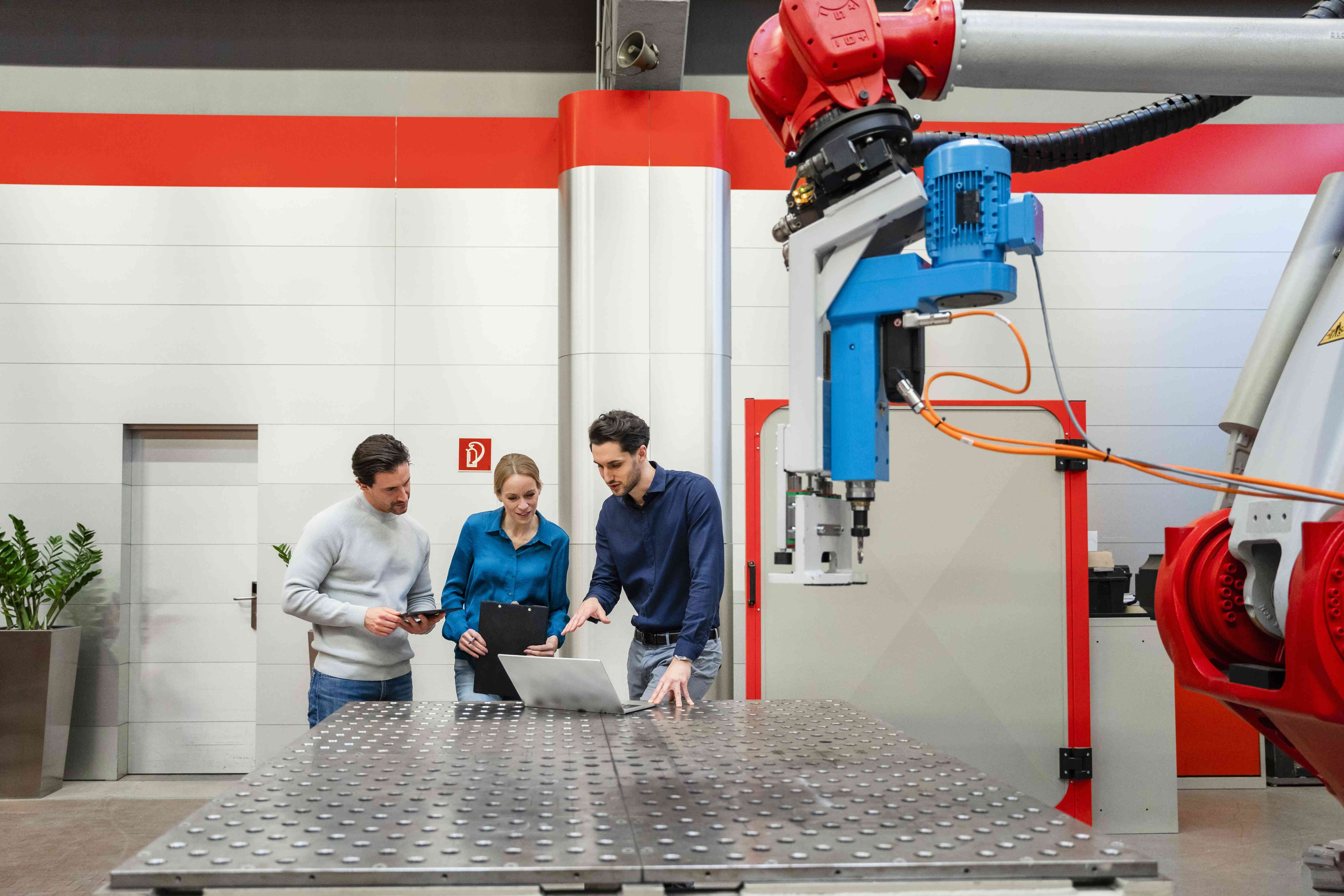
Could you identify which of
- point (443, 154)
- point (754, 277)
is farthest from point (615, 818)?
point (443, 154)

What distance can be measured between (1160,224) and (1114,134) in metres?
3.93

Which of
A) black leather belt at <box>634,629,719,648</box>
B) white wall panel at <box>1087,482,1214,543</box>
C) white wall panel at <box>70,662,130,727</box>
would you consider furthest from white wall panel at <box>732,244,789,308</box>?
white wall panel at <box>70,662,130,727</box>

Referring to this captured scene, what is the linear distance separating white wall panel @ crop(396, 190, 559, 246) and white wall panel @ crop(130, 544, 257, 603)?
1978 millimetres

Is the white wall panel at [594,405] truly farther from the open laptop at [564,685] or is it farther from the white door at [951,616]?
the open laptop at [564,685]

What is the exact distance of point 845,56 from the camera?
1.70m

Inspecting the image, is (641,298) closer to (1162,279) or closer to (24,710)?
(1162,279)

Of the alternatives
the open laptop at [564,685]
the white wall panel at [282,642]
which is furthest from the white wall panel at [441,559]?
the open laptop at [564,685]

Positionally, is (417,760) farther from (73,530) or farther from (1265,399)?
(73,530)

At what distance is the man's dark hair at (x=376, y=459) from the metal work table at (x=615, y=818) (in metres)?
1.07

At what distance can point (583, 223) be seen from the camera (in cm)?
503

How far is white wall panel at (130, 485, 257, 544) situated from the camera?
17.9ft

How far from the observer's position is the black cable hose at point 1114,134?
195 cm

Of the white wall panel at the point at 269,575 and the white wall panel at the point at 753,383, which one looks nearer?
the white wall panel at the point at 269,575

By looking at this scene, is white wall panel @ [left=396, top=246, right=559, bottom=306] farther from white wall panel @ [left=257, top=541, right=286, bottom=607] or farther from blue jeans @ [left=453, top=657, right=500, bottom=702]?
blue jeans @ [left=453, top=657, right=500, bottom=702]
